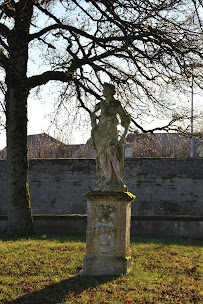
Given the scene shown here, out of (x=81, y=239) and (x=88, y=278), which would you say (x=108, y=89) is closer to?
(x=88, y=278)

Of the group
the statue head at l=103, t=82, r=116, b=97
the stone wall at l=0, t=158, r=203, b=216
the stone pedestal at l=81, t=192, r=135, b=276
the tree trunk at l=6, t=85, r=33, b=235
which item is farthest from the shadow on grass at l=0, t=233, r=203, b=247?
the statue head at l=103, t=82, r=116, b=97

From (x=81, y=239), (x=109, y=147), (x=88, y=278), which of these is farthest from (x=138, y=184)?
(x=88, y=278)

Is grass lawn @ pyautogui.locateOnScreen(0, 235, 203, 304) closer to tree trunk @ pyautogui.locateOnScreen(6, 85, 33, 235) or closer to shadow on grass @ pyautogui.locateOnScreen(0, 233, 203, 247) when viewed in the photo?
shadow on grass @ pyautogui.locateOnScreen(0, 233, 203, 247)

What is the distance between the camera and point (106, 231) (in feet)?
23.0

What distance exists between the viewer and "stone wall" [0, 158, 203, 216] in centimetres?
1580

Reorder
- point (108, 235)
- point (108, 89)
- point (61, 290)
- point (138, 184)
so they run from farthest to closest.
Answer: point (138, 184)
point (108, 89)
point (108, 235)
point (61, 290)

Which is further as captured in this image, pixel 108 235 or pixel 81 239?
pixel 81 239

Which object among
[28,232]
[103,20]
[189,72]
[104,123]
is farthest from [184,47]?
[28,232]

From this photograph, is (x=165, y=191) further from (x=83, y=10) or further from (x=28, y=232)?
(x=83, y=10)

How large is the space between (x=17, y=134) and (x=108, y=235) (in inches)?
219

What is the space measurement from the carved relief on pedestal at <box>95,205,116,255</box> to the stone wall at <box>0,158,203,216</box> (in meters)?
9.05

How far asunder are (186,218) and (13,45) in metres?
7.24

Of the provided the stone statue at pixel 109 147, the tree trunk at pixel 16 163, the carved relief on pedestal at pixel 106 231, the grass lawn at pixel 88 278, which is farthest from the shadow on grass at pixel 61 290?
the tree trunk at pixel 16 163

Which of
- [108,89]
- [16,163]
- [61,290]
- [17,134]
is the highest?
[108,89]
